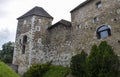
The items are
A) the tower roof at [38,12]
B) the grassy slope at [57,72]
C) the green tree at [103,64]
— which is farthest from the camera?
the tower roof at [38,12]

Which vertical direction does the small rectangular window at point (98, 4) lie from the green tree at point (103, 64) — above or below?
above

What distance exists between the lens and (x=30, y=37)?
28547 millimetres

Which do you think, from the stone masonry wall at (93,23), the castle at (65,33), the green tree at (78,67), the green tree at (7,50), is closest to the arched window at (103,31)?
the castle at (65,33)

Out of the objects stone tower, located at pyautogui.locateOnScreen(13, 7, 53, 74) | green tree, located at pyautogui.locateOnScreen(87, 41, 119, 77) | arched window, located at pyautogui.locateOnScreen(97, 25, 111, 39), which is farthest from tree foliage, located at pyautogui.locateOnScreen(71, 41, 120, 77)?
stone tower, located at pyautogui.locateOnScreen(13, 7, 53, 74)

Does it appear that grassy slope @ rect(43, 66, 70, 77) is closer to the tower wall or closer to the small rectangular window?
the tower wall

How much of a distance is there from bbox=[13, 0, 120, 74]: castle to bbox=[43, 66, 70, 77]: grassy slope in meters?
1.78

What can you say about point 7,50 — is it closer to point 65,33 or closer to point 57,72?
point 65,33

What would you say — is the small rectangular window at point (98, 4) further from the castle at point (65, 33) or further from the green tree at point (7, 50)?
the green tree at point (7, 50)

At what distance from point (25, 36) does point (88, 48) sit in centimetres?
1258

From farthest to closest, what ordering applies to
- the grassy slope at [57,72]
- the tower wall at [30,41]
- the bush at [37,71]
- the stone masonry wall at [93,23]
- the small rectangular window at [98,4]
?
the tower wall at [30,41] < the bush at [37,71] < the small rectangular window at [98,4] < the grassy slope at [57,72] < the stone masonry wall at [93,23]

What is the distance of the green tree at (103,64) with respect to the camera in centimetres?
1489

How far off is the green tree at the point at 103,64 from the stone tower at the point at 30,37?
13.0m

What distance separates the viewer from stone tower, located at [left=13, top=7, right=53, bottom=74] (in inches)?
1089

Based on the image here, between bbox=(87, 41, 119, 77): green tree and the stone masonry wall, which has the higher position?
the stone masonry wall
